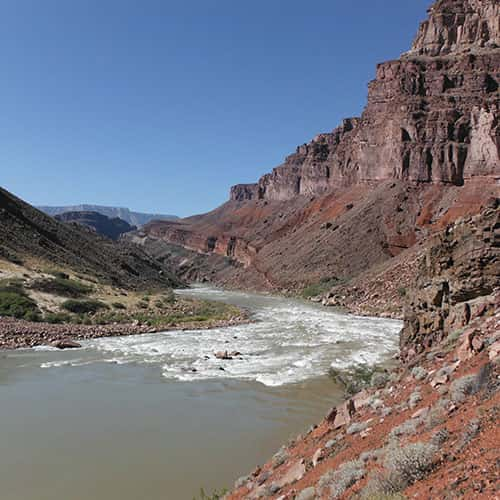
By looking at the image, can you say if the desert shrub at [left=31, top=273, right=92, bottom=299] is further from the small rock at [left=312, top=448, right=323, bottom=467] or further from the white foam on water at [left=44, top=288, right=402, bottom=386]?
the small rock at [left=312, top=448, right=323, bottom=467]

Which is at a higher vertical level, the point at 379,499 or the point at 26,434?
the point at 379,499

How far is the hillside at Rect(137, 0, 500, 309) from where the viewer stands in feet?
169

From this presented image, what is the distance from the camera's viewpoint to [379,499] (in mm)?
4039

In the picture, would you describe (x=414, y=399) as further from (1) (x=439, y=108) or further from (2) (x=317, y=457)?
(1) (x=439, y=108)

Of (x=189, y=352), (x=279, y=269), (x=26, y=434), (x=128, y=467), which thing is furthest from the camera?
(x=279, y=269)

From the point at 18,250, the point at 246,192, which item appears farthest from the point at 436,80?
the point at 246,192

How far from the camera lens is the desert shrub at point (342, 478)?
4859 millimetres

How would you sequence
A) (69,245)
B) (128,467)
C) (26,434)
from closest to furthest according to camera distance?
(128,467) < (26,434) < (69,245)

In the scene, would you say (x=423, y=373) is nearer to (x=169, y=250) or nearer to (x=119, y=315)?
(x=119, y=315)

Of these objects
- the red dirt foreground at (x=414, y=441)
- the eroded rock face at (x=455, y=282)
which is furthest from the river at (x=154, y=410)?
the eroded rock face at (x=455, y=282)

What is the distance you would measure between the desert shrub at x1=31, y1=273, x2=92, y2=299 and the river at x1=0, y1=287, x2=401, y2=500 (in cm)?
984

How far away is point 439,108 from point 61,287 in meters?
51.8

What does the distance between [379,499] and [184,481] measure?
17.9 feet

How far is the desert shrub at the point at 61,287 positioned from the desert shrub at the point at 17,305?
7.73 ft
